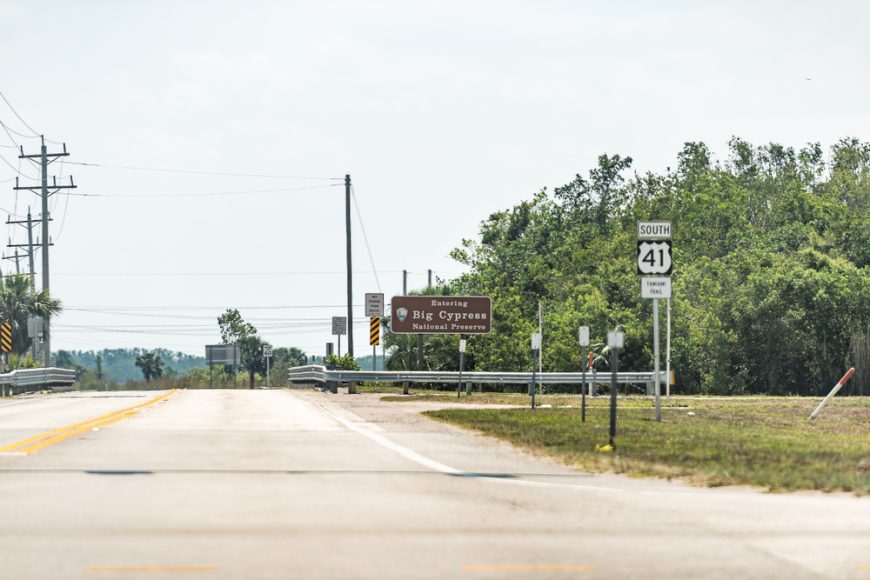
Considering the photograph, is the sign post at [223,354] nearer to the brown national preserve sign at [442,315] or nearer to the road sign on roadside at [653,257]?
the brown national preserve sign at [442,315]

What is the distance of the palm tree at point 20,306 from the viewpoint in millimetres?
72000

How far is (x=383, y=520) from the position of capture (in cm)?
979

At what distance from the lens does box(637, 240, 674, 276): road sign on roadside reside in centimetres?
2212

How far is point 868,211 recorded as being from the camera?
78.6m

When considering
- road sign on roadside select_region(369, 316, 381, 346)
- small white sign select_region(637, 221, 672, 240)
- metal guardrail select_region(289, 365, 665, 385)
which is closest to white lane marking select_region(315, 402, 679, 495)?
small white sign select_region(637, 221, 672, 240)

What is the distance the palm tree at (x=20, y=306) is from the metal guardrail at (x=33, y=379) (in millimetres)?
11521

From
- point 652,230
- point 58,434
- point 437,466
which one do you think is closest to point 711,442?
point 437,466

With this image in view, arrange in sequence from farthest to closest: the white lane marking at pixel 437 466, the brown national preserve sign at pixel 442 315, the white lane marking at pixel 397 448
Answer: the brown national preserve sign at pixel 442 315 → the white lane marking at pixel 397 448 → the white lane marking at pixel 437 466

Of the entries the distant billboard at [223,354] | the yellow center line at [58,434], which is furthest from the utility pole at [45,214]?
the distant billboard at [223,354]

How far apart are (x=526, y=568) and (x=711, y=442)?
10848 mm

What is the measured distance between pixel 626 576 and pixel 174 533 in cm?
324

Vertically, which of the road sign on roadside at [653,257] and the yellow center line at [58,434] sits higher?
the road sign on roadside at [653,257]

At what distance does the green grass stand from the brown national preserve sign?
20.7 metres

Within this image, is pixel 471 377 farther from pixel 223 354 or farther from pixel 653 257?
pixel 223 354
